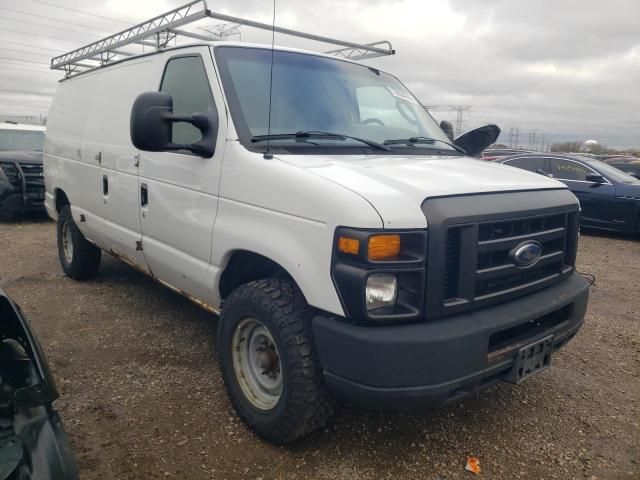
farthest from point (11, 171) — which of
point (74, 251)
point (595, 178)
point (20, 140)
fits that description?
point (595, 178)

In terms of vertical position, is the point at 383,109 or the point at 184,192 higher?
the point at 383,109

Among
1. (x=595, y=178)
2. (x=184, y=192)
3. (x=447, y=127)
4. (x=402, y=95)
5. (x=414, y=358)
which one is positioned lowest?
(x=414, y=358)

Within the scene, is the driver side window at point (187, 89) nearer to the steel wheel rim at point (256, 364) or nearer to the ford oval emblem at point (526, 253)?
the steel wheel rim at point (256, 364)

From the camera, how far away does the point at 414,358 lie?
89.4 inches

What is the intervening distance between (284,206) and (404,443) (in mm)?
Result: 1509

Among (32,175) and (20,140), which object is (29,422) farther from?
(20,140)

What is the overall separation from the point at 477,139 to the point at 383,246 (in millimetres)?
2411

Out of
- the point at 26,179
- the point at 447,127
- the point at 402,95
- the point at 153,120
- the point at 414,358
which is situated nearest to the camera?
the point at 414,358

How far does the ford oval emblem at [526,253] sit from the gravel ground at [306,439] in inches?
43.0

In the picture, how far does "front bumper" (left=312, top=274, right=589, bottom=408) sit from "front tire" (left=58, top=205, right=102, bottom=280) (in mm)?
3977

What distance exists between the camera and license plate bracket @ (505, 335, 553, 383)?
2.62 metres

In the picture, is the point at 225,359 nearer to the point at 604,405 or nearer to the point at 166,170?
the point at 166,170

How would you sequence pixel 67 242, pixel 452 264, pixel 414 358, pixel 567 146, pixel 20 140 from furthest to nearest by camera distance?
A: pixel 567 146
pixel 20 140
pixel 67 242
pixel 452 264
pixel 414 358

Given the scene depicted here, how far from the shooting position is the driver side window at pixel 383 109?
3629mm
